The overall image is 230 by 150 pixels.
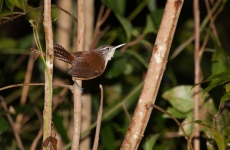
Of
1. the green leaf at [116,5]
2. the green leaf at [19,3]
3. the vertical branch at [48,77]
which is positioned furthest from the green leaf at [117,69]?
the vertical branch at [48,77]

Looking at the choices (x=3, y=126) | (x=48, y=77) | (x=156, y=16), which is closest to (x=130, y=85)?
(x=156, y=16)

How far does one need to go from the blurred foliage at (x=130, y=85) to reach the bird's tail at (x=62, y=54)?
0.13 meters

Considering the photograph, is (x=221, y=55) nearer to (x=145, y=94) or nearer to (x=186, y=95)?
(x=186, y=95)

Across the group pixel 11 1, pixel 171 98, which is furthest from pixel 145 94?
pixel 171 98

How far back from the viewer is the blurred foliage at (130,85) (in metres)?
2.03

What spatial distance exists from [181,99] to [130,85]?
1225 mm

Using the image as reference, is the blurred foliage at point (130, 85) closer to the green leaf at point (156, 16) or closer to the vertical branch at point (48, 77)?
the green leaf at point (156, 16)

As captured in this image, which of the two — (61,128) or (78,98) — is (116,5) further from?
(78,98)

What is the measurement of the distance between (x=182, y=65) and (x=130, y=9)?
0.67 m

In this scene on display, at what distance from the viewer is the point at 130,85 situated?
3.43 metres

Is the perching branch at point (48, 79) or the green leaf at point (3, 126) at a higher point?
the perching branch at point (48, 79)

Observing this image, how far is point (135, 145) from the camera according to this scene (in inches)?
60.2

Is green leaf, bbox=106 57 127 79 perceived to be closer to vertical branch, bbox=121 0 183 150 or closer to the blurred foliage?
the blurred foliage

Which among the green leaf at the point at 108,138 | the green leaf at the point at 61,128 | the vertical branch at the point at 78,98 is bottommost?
the green leaf at the point at 108,138
